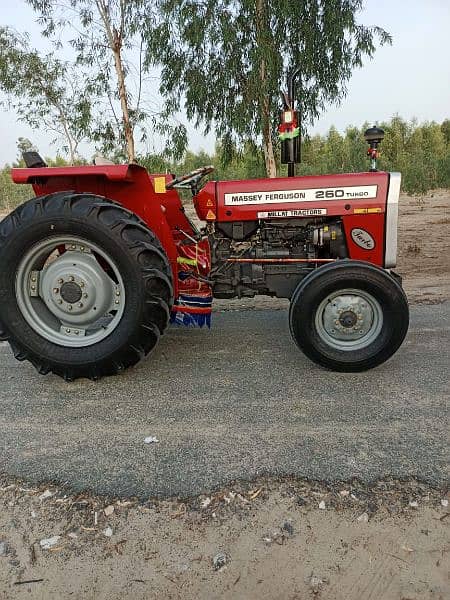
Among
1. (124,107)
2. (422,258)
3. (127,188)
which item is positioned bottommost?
(422,258)

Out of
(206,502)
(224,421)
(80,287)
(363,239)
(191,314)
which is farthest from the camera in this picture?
(363,239)

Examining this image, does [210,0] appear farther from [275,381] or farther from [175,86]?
[275,381]

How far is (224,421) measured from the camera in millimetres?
2832

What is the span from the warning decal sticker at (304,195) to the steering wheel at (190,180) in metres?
0.29

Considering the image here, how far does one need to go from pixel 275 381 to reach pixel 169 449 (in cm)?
104

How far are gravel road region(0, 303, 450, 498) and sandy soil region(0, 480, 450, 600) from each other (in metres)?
0.14

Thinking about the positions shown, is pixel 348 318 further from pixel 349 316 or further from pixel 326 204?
pixel 326 204

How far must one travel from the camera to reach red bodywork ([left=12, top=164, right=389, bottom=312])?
3527 mm

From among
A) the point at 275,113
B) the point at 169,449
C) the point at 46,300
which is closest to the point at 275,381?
the point at 169,449

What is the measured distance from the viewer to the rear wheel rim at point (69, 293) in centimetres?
333

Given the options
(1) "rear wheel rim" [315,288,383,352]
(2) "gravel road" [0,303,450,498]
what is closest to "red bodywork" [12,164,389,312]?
(1) "rear wheel rim" [315,288,383,352]

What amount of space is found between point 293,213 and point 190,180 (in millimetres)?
859

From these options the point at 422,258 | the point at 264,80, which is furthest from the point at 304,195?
the point at 264,80

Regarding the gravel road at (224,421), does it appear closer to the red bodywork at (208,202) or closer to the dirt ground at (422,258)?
the red bodywork at (208,202)
